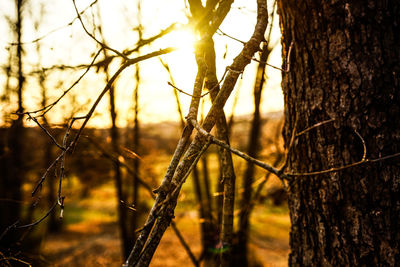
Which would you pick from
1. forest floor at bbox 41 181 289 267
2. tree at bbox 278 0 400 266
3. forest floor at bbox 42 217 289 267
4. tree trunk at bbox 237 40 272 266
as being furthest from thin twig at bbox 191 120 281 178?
forest floor at bbox 42 217 289 267

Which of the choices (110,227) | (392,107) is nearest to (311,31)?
(392,107)

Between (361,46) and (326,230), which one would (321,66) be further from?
(326,230)

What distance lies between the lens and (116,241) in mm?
13203

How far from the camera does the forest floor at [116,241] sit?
10.1 m

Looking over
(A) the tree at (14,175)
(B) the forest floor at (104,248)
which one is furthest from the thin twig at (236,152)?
(B) the forest floor at (104,248)

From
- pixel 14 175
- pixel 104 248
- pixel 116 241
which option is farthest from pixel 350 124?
pixel 116 241

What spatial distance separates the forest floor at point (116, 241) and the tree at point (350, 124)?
6.79 m

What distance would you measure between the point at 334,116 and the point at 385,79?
28 cm

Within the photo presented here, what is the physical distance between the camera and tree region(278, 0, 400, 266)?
1.29m

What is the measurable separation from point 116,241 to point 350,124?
45.6 ft

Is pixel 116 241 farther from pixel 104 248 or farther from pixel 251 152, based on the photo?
pixel 251 152

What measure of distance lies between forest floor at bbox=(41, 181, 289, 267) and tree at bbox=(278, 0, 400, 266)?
6791 mm

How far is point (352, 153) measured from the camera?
1348mm

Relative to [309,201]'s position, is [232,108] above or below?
above
